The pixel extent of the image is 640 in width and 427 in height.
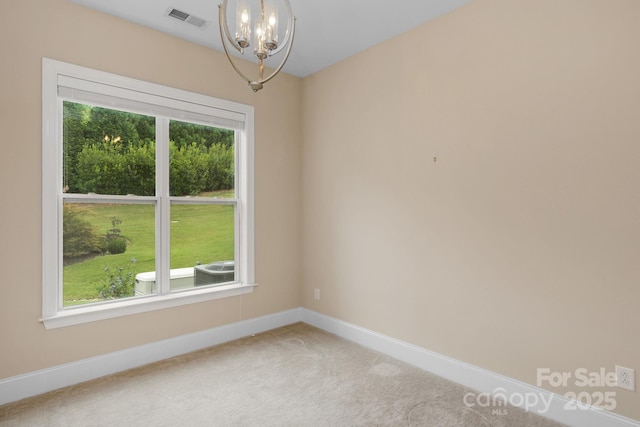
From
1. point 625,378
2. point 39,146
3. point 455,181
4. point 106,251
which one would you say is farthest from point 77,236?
point 625,378

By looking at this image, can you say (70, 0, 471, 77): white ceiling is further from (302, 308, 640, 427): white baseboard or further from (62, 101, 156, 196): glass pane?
(302, 308, 640, 427): white baseboard

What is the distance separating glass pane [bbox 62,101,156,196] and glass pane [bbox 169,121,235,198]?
191 millimetres

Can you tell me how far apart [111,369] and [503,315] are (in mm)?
2950

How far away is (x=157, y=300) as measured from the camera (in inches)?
118

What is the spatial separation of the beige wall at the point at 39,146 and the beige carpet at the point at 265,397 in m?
0.31

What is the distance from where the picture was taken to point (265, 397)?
7.92 feet

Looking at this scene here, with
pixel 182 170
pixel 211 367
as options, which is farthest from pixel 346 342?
pixel 182 170

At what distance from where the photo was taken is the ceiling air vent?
2719mm

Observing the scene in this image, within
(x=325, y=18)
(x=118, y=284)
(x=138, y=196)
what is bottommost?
(x=118, y=284)

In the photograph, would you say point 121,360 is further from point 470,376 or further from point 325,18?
point 325,18

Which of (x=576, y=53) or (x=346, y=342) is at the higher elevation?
(x=576, y=53)

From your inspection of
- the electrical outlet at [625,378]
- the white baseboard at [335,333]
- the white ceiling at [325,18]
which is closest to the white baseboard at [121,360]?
the white baseboard at [335,333]

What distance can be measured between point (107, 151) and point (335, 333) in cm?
267

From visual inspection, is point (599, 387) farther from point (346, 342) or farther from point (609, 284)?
point (346, 342)
